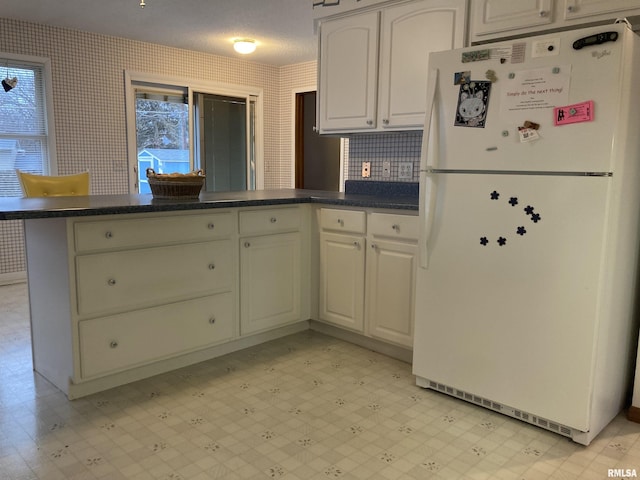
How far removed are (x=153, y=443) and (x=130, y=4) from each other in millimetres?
3426

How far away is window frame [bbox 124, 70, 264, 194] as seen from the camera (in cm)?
516

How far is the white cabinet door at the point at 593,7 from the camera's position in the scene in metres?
2.06

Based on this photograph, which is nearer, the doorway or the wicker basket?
the wicker basket

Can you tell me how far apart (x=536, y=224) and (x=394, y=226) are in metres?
0.85

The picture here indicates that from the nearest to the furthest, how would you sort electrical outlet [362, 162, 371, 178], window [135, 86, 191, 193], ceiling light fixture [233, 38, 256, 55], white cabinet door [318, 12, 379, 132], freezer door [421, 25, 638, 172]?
freezer door [421, 25, 638, 172]
white cabinet door [318, 12, 379, 132]
electrical outlet [362, 162, 371, 178]
ceiling light fixture [233, 38, 256, 55]
window [135, 86, 191, 193]

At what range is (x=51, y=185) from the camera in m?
3.44

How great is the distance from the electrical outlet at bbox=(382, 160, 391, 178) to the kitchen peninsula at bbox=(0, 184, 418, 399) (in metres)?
0.36

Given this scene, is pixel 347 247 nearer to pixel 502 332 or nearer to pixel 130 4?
pixel 502 332

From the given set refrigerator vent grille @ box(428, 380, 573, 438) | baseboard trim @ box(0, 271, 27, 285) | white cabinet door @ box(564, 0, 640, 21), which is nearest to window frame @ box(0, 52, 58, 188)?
baseboard trim @ box(0, 271, 27, 285)

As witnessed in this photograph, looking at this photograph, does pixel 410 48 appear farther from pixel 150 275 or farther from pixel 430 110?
pixel 150 275

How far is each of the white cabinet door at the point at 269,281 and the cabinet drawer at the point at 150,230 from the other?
8.2 inches

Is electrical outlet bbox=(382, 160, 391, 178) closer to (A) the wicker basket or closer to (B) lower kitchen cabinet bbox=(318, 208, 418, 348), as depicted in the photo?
(B) lower kitchen cabinet bbox=(318, 208, 418, 348)

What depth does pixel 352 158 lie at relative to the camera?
3662mm

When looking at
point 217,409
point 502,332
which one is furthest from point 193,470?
point 502,332
